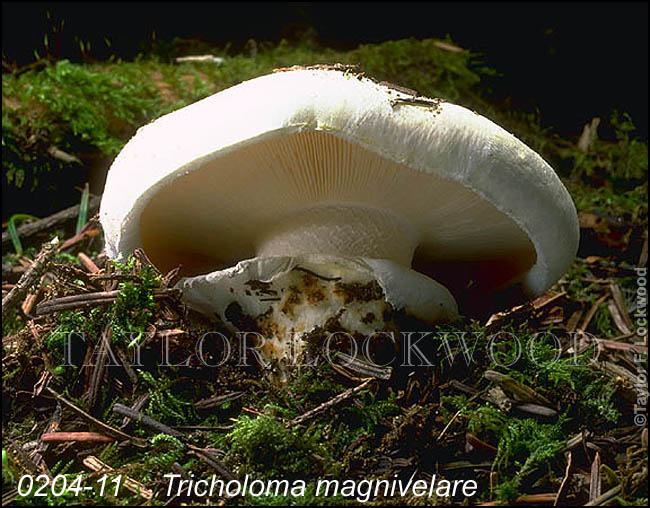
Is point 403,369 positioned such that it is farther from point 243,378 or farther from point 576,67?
point 576,67

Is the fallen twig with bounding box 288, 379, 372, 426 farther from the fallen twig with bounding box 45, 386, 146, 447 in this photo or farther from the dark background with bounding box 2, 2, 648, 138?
the dark background with bounding box 2, 2, 648, 138

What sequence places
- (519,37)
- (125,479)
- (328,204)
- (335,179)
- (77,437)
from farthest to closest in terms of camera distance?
(519,37) < (328,204) < (335,179) < (77,437) < (125,479)

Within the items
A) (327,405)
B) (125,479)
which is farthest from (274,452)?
(125,479)

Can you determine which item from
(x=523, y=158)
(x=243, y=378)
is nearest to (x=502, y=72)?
(x=523, y=158)

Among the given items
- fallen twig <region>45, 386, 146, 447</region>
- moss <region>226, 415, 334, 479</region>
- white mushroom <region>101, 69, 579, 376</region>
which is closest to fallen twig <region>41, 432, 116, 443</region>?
fallen twig <region>45, 386, 146, 447</region>

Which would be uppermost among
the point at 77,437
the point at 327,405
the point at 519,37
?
the point at 519,37

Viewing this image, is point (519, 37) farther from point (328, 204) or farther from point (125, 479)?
point (125, 479)
